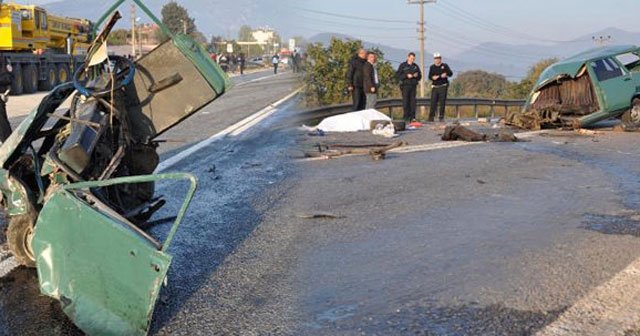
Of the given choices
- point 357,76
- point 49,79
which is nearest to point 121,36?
point 49,79

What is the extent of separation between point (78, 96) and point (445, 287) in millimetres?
2956

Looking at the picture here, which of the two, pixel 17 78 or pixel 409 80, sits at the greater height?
pixel 17 78

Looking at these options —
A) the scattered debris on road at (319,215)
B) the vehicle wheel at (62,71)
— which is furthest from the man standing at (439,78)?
the vehicle wheel at (62,71)

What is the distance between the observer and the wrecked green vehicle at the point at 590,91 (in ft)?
43.8

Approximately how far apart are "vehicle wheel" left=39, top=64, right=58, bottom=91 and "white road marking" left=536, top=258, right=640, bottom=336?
94.6ft

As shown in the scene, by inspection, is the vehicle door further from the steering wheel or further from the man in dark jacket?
the steering wheel

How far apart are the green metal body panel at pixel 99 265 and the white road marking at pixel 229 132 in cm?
456

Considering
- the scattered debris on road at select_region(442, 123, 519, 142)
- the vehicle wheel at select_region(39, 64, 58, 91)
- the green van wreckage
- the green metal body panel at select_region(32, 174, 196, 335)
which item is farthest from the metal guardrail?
the vehicle wheel at select_region(39, 64, 58, 91)

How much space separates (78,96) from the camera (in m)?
4.93

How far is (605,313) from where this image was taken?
11.9 ft

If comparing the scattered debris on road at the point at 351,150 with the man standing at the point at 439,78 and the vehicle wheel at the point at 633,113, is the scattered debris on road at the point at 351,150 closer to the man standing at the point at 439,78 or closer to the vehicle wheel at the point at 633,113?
the vehicle wheel at the point at 633,113

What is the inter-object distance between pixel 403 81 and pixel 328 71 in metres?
7.19

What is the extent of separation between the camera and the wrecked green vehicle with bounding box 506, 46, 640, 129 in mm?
13344

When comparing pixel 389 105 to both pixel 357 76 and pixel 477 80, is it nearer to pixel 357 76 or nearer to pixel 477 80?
pixel 357 76
